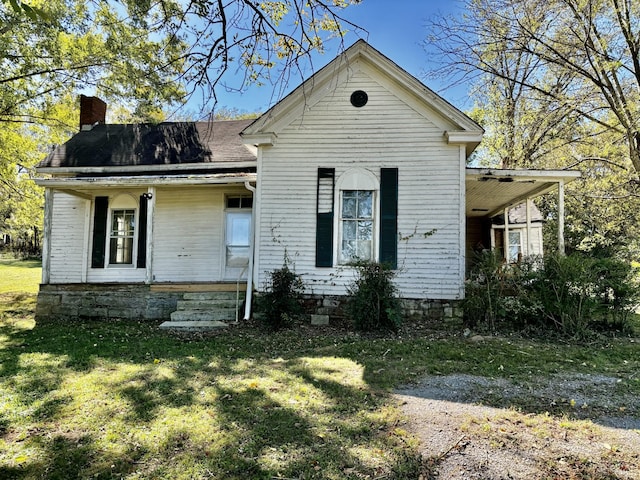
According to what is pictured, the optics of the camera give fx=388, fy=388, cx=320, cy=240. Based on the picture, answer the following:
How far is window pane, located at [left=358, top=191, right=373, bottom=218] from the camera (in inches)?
335

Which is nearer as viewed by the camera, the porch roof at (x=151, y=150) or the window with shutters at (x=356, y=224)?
the window with shutters at (x=356, y=224)

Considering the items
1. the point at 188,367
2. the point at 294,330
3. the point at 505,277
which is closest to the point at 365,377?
the point at 188,367

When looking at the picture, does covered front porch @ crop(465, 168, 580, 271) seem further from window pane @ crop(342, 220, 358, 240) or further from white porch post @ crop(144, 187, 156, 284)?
white porch post @ crop(144, 187, 156, 284)

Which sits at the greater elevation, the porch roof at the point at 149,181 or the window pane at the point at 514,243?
the porch roof at the point at 149,181

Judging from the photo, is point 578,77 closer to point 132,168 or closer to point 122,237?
point 132,168

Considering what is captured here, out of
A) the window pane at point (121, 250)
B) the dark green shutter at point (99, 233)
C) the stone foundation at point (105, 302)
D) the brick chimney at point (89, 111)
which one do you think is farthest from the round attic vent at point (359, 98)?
the brick chimney at point (89, 111)

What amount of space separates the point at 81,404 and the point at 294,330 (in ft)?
13.9

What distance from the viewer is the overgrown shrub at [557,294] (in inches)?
270

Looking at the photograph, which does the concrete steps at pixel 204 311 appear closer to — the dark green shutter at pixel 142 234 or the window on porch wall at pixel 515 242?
the dark green shutter at pixel 142 234

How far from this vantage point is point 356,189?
8.51m

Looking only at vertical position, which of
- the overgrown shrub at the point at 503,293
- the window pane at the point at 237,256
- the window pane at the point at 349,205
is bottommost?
the overgrown shrub at the point at 503,293

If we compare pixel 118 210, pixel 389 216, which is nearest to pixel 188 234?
pixel 118 210

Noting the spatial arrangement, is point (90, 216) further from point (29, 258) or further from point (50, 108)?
point (29, 258)

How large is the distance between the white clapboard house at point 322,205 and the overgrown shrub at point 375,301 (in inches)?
35.6
